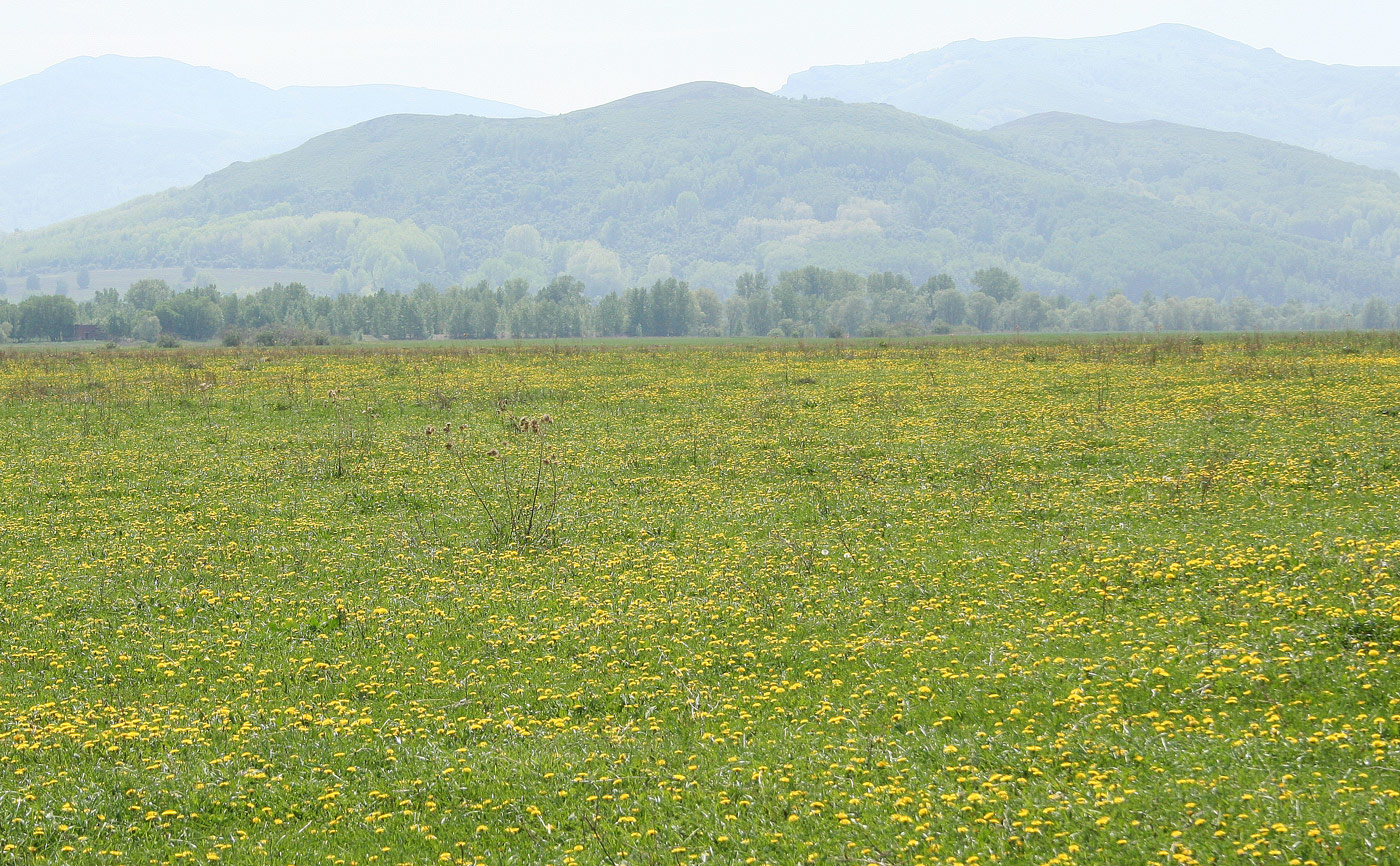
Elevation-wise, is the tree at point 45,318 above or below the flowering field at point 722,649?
above

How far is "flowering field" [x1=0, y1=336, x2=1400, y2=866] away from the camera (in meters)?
9.40

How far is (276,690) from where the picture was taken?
1352cm

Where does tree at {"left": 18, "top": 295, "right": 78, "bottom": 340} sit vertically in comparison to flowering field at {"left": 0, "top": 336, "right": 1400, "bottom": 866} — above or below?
above

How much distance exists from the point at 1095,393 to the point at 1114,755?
32.0 meters

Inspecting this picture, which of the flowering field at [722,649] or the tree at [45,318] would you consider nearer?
the flowering field at [722,649]

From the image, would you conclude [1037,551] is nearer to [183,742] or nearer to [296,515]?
[183,742]

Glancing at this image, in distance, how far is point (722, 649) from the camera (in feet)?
47.1

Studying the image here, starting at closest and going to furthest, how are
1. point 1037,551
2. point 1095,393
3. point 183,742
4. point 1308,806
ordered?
point 1308,806 → point 183,742 → point 1037,551 → point 1095,393

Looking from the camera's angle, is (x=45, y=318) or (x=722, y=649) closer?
A: (x=722, y=649)

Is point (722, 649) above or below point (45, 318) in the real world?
below

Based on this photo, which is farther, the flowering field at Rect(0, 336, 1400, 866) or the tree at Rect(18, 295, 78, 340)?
the tree at Rect(18, 295, 78, 340)

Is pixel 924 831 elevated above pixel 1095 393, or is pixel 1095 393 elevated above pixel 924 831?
pixel 1095 393

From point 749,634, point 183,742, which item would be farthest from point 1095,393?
point 183,742

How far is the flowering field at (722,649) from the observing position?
9398mm
